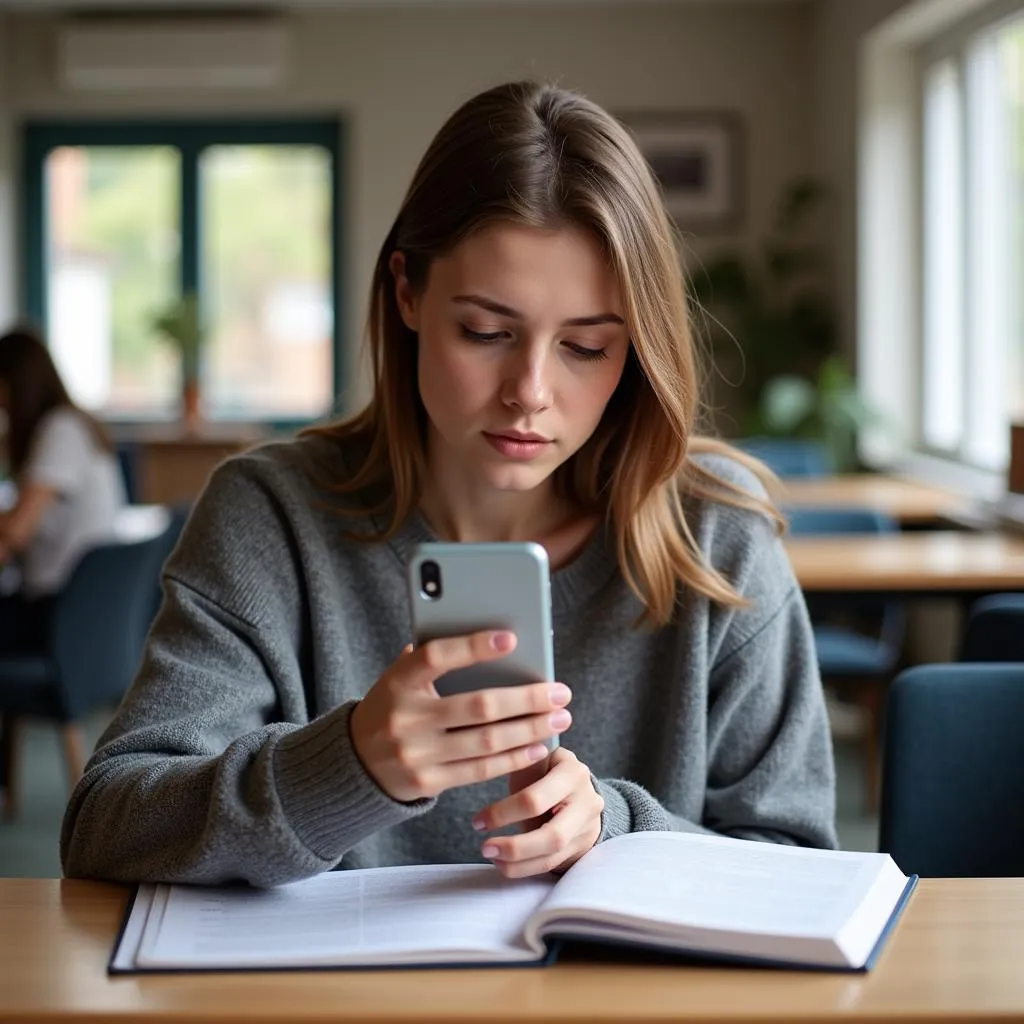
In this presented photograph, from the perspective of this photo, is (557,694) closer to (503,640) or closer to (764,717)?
(503,640)

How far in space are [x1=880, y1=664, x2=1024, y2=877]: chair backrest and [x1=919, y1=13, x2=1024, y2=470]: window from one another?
3.33 meters

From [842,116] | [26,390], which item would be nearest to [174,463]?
[26,390]

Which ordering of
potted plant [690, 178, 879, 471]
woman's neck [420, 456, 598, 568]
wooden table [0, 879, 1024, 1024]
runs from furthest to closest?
potted plant [690, 178, 879, 471], woman's neck [420, 456, 598, 568], wooden table [0, 879, 1024, 1024]

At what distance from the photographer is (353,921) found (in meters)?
1.06

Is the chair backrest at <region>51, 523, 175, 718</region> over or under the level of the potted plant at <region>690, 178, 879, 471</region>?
under

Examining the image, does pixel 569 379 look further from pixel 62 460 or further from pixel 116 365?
pixel 116 365

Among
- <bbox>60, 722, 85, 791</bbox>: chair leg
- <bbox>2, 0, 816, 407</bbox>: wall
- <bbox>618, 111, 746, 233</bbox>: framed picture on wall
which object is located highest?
<bbox>2, 0, 816, 407</bbox>: wall

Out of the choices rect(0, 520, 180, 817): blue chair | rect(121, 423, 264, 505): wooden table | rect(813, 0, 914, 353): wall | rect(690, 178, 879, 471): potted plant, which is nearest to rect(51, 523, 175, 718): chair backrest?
rect(0, 520, 180, 817): blue chair

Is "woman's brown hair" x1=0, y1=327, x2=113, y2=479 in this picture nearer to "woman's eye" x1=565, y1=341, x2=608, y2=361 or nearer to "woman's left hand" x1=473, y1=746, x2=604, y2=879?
"woman's eye" x1=565, y1=341, x2=608, y2=361

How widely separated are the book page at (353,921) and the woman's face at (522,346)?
1.20ft

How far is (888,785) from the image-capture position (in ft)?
5.15

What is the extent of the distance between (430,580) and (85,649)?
2.80 m

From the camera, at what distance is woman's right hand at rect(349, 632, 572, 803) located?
1.03 m

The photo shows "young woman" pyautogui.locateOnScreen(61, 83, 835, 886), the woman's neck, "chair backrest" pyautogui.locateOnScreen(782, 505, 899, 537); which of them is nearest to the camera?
"young woman" pyautogui.locateOnScreen(61, 83, 835, 886)
